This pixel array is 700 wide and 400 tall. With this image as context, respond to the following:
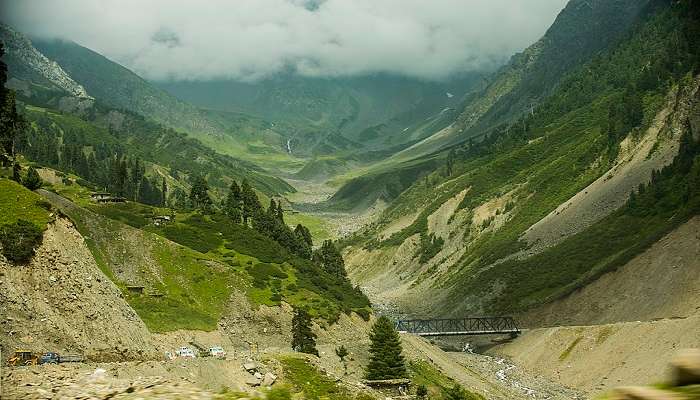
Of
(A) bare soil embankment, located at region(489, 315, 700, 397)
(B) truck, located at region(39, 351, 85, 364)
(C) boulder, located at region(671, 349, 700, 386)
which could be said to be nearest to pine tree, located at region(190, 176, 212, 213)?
(A) bare soil embankment, located at region(489, 315, 700, 397)

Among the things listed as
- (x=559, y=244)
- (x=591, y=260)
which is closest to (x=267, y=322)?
(x=591, y=260)

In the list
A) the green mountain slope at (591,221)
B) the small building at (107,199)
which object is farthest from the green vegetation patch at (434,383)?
the small building at (107,199)

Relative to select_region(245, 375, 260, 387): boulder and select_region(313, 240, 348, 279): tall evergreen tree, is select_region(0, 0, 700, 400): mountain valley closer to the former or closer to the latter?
select_region(245, 375, 260, 387): boulder

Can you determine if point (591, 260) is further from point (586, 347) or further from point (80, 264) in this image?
point (80, 264)

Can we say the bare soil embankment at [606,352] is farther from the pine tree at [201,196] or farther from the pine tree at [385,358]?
the pine tree at [201,196]

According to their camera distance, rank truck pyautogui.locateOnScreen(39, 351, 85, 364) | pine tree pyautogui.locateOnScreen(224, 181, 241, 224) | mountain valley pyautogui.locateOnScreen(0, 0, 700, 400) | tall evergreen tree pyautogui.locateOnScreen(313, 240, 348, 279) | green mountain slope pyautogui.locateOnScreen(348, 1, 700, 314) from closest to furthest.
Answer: truck pyautogui.locateOnScreen(39, 351, 85, 364) → mountain valley pyautogui.locateOnScreen(0, 0, 700, 400) → green mountain slope pyautogui.locateOnScreen(348, 1, 700, 314) → pine tree pyautogui.locateOnScreen(224, 181, 241, 224) → tall evergreen tree pyautogui.locateOnScreen(313, 240, 348, 279)

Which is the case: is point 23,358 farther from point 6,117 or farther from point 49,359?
point 6,117
